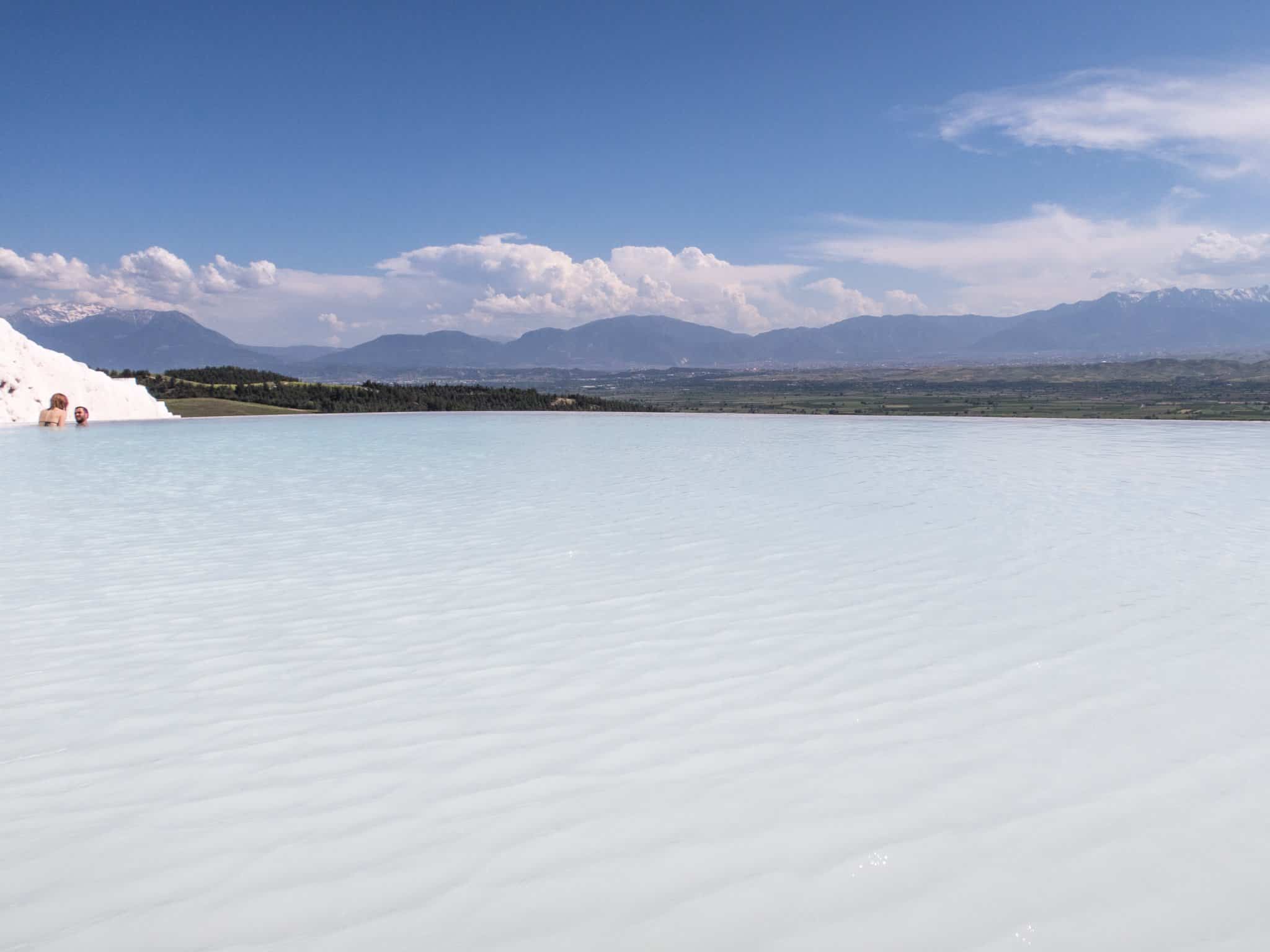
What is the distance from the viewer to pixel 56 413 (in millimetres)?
20891

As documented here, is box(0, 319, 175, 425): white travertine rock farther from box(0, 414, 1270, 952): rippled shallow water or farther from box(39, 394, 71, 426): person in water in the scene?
box(0, 414, 1270, 952): rippled shallow water

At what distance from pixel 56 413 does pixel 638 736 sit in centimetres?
2266

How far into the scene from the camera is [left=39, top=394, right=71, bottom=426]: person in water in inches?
822

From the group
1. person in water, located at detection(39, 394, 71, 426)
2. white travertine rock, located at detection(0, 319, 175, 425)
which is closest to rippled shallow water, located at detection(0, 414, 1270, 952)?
person in water, located at detection(39, 394, 71, 426)

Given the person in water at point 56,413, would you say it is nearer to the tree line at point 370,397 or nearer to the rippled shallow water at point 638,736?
the tree line at point 370,397

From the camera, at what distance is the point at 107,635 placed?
453cm

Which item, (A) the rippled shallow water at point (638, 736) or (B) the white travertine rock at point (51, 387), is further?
(B) the white travertine rock at point (51, 387)

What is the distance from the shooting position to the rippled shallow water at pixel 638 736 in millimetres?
2215

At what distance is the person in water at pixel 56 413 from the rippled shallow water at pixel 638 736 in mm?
16047

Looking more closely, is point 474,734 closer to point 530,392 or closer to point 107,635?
point 107,635

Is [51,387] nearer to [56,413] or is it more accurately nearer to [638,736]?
[56,413]

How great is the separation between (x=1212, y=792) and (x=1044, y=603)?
228 centimetres

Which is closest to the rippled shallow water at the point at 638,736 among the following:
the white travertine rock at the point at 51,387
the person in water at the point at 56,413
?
the person in water at the point at 56,413

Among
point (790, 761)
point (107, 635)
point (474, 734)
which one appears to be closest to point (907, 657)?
point (790, 761)
